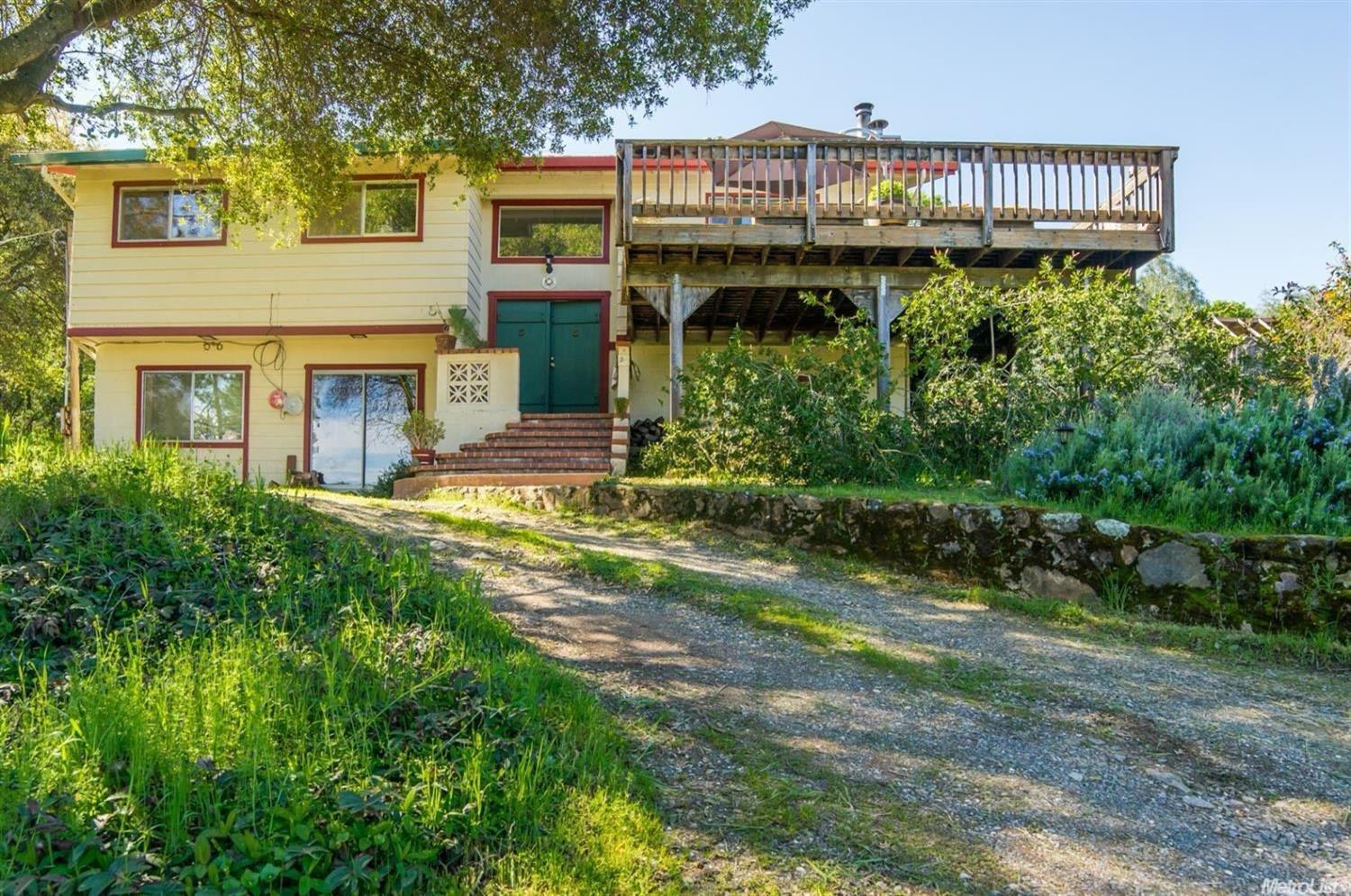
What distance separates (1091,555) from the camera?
5637 mm

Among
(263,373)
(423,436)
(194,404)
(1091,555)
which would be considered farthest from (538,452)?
(1091,555)

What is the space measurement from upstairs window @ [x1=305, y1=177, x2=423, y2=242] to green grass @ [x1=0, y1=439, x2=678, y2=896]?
999 cm

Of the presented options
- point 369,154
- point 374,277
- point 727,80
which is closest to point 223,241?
point 374,277

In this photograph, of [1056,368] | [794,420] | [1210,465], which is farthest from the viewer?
[794,420]

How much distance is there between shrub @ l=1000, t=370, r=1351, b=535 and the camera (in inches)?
219

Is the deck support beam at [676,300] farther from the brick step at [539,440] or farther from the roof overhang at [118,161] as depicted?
the roof overhang at [118,161]

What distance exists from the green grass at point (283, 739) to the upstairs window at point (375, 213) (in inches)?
393

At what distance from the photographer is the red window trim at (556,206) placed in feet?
45.8

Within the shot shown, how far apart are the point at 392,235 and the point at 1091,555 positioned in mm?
11627

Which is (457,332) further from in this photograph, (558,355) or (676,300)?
(676,300)

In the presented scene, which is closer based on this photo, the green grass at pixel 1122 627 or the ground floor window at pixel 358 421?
the green grass at pixel 1122 627

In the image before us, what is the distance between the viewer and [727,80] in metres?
8.88

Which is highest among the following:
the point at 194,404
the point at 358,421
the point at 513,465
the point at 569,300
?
the point at 569,300

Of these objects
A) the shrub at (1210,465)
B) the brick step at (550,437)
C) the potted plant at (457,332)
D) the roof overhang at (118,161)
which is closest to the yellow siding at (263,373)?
the potted plant at (457,332)
